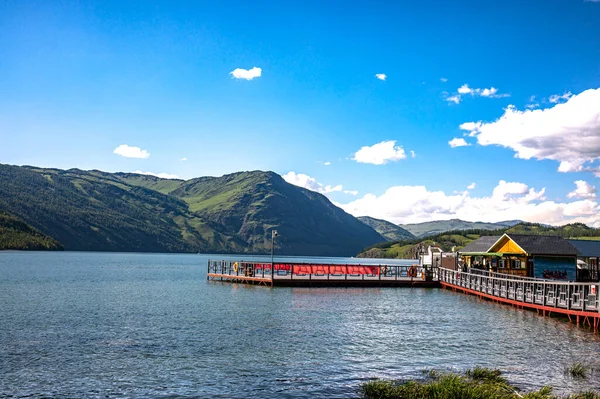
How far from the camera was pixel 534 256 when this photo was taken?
220 feet

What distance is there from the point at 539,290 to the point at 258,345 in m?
30.5

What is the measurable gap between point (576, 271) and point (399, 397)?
55.2 meters

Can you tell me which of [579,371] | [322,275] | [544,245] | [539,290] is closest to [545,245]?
[544,245]

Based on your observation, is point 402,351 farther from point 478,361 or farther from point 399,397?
point 399,397

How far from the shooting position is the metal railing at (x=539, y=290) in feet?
134

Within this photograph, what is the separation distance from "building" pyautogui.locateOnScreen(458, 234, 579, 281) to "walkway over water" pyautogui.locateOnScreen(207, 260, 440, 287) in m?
11.2

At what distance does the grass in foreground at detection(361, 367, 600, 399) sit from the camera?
63.8 ft

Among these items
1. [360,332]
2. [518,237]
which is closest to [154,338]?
[360,332]

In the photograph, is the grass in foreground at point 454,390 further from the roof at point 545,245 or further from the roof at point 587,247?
the roof at point 587,247

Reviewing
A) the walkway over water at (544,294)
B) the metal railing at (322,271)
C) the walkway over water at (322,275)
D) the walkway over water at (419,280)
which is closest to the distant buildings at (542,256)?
the walkway over water at (419,280)

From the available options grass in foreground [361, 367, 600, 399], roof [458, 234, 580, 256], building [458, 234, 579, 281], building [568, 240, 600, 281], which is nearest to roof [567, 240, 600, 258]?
building [568, 240, 600, 281]

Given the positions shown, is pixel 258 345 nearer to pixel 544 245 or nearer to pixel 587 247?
pixel 544 245

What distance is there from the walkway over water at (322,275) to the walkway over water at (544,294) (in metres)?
8.84

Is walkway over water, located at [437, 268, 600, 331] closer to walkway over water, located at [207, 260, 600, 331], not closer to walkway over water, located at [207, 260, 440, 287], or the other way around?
walkway over water, located at [207, 260, 600, 331]
